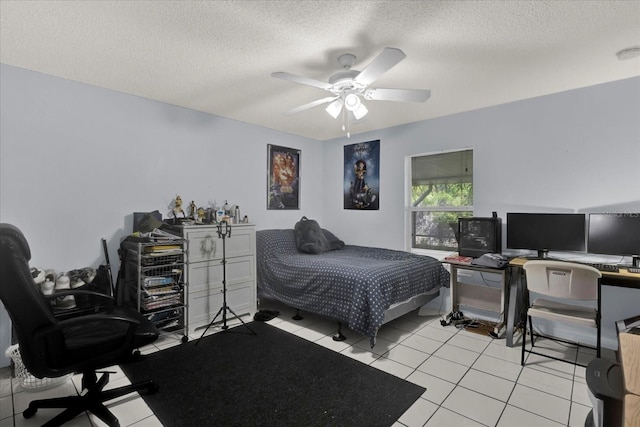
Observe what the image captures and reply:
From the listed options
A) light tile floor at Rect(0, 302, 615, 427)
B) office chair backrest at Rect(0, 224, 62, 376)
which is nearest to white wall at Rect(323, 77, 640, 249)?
light tile floor at Rect(0, 302, 615, 427)

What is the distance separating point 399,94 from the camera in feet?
8.04

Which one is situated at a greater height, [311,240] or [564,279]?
[311,240]

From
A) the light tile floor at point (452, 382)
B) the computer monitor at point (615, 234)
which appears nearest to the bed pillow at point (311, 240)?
the light tile floor at point (452, 382)

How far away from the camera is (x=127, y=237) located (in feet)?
10.0

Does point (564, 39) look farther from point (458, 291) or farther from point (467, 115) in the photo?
point (458, 291)

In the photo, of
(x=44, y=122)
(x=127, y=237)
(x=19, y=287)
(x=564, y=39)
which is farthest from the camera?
(x=127, y=237)

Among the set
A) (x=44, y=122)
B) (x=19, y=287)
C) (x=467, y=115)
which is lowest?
(x=19, y=287)

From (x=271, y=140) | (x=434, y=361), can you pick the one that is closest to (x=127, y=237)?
(x=271, y=140)

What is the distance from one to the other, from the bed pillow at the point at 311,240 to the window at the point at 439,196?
1237 millimetres

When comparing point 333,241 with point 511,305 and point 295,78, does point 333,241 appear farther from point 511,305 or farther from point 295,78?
point 295,78

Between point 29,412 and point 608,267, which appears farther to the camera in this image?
point 608,267

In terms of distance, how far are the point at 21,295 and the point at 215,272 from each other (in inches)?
74.4

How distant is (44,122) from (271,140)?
2541 millimetres

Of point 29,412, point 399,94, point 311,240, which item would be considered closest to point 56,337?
point 29,412
